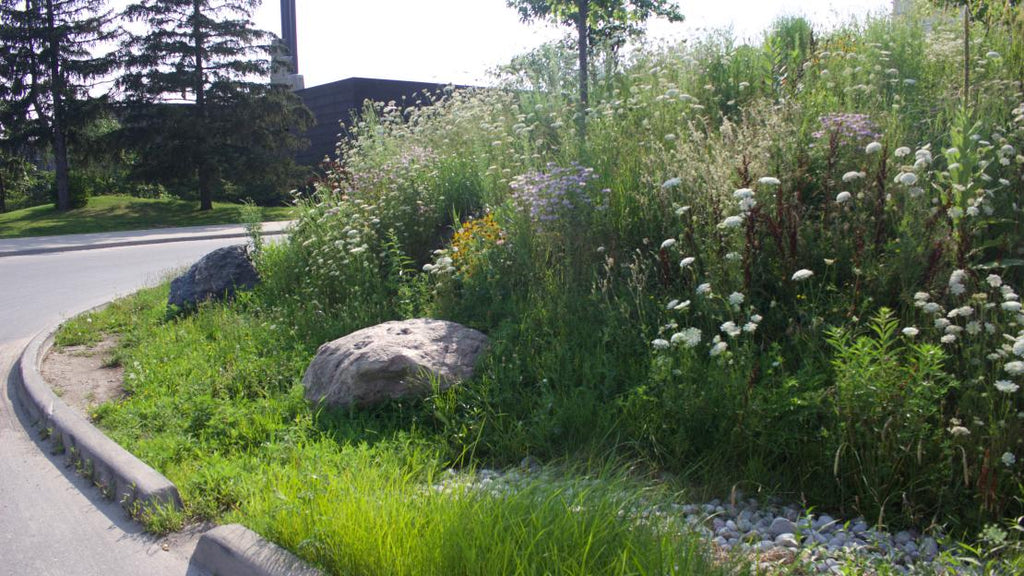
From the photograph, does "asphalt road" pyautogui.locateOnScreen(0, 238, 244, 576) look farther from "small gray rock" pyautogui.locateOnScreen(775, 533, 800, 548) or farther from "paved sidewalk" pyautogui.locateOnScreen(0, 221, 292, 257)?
"paved sidewalk" pyautogui.locateOnScreen(0, 221, 292, 257)

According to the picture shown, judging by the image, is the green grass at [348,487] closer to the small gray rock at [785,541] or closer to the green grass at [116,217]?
the small gray rock at [785,541]

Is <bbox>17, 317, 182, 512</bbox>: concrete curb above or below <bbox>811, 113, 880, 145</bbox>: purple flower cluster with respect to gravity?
below

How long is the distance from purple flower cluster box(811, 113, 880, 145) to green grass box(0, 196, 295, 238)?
63.1 ft

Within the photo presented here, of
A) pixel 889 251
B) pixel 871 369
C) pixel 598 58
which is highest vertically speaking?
pixel 598 58

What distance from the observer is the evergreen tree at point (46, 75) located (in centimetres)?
2758

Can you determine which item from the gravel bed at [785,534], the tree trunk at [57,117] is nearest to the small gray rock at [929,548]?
the gravel bed at [785,534]

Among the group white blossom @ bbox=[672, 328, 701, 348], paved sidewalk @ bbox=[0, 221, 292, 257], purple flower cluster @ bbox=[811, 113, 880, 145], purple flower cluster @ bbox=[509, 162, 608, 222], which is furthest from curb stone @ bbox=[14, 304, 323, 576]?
paved sidewalk @ bbox=[0, 221, 292, 257]

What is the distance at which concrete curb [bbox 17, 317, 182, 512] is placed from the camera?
4105 millimetres

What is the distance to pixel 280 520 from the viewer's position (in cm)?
342

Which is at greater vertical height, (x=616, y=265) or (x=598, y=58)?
(x=598, y=58)

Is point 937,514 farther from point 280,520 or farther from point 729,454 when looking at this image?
point 280,520

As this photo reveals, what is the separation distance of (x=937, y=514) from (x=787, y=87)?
16.8 feet

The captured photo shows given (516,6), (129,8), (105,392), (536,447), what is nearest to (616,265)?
(536,447)

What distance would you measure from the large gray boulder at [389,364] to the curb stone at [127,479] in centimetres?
130
